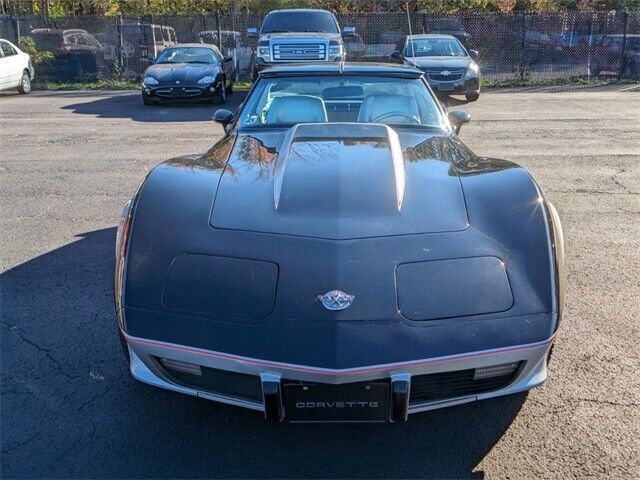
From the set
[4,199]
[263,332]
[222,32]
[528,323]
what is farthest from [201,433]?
[222,32]

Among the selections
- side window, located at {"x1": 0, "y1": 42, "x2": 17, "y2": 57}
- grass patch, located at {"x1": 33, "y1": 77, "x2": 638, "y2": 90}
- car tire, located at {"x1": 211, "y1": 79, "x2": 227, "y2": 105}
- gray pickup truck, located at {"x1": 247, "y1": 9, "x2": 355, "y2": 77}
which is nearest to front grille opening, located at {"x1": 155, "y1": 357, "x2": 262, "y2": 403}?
gray pickup truck, located at {"x1": 247, "y1": 9, "x2": 355, "y2": 77}

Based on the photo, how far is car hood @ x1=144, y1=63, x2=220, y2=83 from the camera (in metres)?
14.0

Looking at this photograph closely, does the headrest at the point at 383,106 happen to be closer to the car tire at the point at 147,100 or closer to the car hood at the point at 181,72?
the car hood at the point at 181,72

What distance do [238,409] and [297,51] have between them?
469 inches

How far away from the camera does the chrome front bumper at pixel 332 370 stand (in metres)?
2.43

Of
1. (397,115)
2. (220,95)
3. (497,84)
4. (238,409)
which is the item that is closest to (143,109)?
(220,95)

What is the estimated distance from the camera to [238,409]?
306cm

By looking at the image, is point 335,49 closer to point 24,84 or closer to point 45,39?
point 24,84

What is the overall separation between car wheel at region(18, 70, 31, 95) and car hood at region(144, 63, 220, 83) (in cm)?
473

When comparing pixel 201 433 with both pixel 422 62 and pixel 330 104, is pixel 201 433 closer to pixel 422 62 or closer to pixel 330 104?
pixel 330 104

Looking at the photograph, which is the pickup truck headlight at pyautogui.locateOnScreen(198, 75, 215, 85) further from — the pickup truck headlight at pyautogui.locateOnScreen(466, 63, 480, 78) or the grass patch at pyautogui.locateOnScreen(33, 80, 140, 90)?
the pickup truck headlight at pyautogui.locateOnScreen(466, 63, 480, 78)

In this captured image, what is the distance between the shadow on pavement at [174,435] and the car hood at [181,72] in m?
11.2

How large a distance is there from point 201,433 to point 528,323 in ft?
4.72

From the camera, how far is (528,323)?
102 inches
